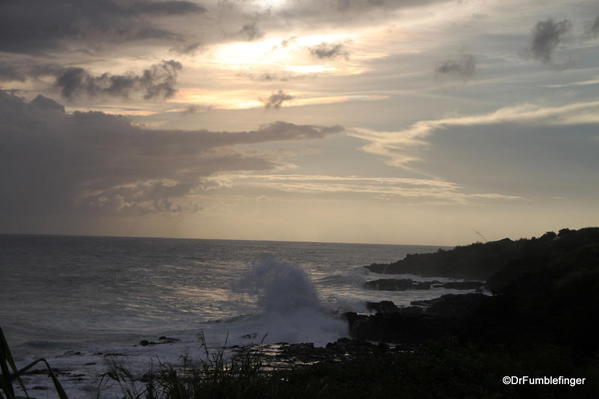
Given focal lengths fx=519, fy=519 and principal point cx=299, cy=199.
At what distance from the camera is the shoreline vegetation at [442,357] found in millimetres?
6508

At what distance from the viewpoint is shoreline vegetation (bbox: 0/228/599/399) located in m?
6.51

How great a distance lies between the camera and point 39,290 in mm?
47219

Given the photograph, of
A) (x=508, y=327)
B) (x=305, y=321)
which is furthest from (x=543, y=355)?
(x=305, y=321)

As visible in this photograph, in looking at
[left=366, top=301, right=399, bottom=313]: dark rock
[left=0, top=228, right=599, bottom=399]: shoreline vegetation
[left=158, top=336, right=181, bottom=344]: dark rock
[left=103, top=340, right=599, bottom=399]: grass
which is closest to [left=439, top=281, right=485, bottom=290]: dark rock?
[left=0, top=228, right=599, bottom=399]: shoreline vegetation

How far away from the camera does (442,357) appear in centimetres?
1370

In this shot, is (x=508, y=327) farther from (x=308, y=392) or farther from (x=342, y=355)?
(x=308, y=392)

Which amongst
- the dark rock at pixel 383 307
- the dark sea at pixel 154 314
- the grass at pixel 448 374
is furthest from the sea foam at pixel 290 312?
the grass at pixel 448 374

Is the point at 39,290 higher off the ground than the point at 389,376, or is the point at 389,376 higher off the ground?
the point at 389,376

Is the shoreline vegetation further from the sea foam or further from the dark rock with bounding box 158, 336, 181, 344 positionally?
the dark rock with bounding box 158, 336, 181, 344

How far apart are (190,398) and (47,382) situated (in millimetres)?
→ 13259

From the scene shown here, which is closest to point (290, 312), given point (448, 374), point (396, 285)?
point (448, 374)

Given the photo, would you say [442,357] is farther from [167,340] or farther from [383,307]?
[383,307]

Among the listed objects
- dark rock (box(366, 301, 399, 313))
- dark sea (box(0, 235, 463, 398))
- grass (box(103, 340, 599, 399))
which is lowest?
dark sea (box(0, 235, 463, 398))

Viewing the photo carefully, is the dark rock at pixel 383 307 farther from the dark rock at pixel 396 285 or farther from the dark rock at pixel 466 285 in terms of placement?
the dark rock at pixel 396 285
